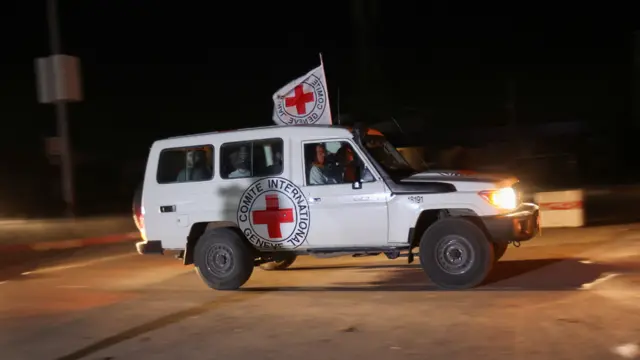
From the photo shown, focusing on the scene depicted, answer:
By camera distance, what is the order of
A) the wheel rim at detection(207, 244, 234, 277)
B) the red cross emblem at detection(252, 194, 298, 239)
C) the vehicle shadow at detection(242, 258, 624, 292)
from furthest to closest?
the wheel rim at detection(207, 244, 234, 277) → the red cross emblem at detection(252, 194, 298, 239) → the vehicle shadow at detection(242, 258, 624, 292)

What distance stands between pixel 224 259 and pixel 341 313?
7.73 ft

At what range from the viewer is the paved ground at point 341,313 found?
6.91 metres

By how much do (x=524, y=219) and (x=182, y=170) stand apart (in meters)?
4.53

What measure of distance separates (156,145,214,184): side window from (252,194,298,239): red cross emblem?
86 cm

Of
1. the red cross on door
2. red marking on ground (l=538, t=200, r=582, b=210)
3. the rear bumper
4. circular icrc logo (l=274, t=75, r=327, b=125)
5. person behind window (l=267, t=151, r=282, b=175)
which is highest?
Result: circular icrc logo (l=274, t=75, r=327, b=125)

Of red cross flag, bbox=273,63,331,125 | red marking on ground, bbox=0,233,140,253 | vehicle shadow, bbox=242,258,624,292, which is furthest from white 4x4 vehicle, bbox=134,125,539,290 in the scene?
red marking on ground, bbox=0,233,140,253

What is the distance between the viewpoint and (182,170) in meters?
10.4

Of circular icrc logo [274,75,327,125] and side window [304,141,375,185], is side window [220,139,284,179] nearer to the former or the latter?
side window [304,141,375,185]

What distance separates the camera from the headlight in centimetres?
905

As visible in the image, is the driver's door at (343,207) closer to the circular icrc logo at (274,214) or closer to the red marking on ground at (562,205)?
the circular icrc logo at (274,214)

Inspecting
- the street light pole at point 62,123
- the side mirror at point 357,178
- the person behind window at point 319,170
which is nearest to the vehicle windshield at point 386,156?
the side mirror at point 357,178

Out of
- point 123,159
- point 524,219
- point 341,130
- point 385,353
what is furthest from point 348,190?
point 123,159

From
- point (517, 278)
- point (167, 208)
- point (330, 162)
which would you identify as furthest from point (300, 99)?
point (517, 278)

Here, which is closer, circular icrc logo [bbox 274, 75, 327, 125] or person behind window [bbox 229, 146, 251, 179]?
person behind window [bbox 229, 146, 251, 179]
